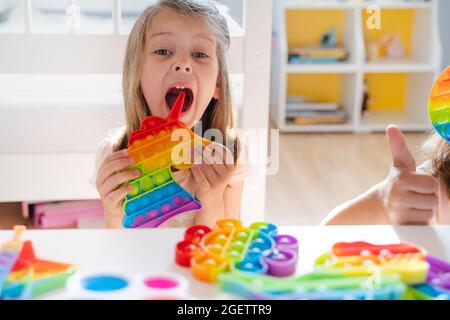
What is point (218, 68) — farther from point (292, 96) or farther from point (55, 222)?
point (292, 96)

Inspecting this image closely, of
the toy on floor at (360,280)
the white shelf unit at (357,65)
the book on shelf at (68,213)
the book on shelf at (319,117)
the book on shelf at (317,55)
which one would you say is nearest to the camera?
the toy on floor at (360,280)

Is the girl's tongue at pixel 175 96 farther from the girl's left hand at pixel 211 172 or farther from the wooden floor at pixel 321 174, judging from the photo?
the wooden floor at pixel 321 174

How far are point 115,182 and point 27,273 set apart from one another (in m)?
0.13

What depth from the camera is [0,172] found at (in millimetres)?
675

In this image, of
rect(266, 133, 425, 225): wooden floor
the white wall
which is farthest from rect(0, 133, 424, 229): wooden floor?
the white wall

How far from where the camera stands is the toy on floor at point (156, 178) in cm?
40

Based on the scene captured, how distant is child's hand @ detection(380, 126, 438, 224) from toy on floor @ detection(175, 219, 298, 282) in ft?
0.34

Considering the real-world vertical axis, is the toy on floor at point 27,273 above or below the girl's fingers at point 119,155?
below

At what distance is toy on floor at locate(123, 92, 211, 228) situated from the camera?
0.40m

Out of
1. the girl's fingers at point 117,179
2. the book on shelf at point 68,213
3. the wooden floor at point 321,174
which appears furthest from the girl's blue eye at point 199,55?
the wooden floor at point 321,174

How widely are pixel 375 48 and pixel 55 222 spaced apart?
100 cm

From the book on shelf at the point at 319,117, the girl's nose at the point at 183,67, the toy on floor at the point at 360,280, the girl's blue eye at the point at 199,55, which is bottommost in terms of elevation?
the book on shelf at the point at 319,117

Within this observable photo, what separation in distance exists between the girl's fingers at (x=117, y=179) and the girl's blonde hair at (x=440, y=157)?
10.1 inches

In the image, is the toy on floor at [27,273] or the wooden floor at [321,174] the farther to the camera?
the wooden floor at [321,174]
